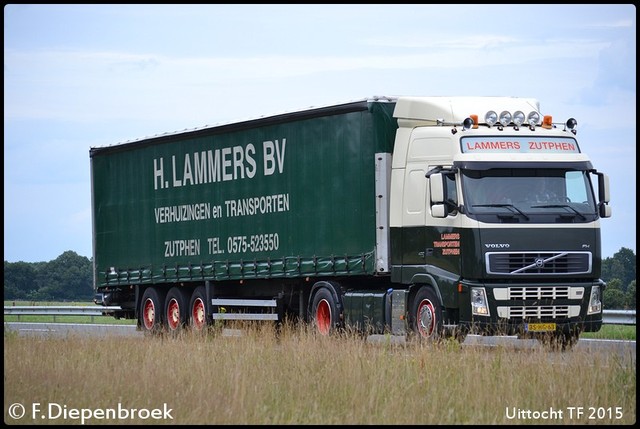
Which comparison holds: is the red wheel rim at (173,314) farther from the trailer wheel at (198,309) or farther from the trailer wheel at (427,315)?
the trailer wheel at (427,315)

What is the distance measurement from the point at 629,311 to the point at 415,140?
5.97m

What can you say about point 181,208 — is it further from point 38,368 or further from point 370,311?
point 38,368

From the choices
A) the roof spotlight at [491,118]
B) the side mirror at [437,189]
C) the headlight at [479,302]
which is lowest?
the headlight at [479,302]

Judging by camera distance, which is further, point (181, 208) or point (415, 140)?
point (181, 208)

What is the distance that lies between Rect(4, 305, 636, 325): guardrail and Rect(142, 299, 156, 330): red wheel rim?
1.45m

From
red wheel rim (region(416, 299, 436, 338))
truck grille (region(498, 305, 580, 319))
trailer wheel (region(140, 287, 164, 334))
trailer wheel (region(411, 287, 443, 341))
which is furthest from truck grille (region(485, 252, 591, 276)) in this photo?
trailer wheel (region(140, 287, 164, 334))

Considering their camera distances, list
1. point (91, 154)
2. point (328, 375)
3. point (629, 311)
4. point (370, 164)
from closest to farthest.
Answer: point (328, 375), point (370, 164), point (629, 311), point (91, 154)

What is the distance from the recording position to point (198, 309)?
26.8 m

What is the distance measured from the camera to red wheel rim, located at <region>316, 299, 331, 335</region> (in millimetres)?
22969

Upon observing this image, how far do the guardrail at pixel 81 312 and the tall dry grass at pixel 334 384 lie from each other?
24.5 ft

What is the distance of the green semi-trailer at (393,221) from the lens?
19.9 metres

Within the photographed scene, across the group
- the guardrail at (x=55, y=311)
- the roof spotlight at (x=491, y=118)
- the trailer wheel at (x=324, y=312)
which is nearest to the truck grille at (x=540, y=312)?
the roof spotlight at (x=491, y=118)

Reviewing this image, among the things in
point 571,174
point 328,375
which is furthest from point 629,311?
point 328,375

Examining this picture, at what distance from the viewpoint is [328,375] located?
14.7m
